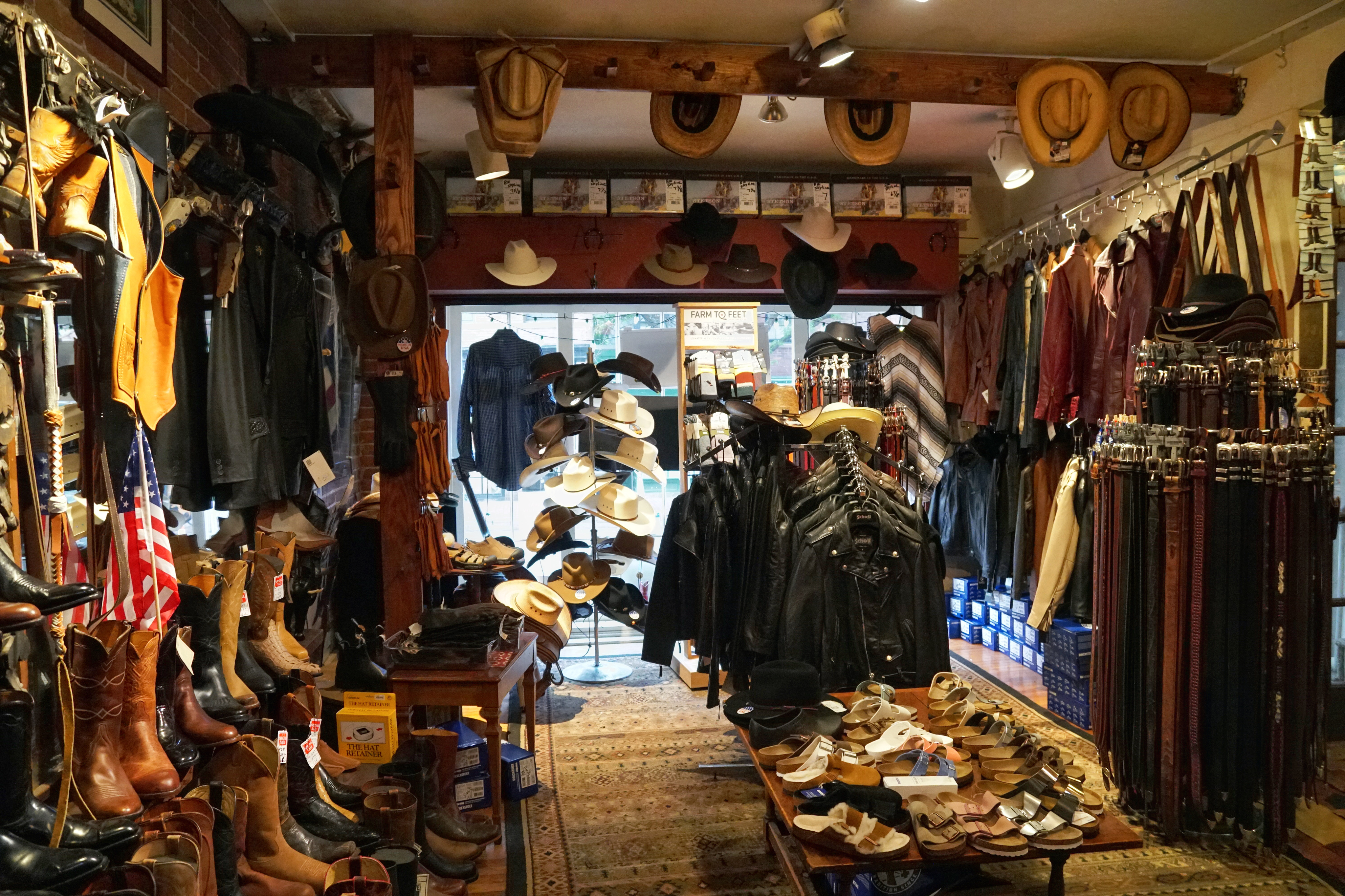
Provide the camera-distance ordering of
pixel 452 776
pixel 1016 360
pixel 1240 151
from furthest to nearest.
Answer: pixel 1016 360 < pixel 1240 151 < pixel 452 776

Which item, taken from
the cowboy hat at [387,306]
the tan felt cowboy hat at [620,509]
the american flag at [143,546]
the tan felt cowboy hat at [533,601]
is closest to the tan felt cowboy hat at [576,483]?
the tan felt cowboy hat at [620,509]

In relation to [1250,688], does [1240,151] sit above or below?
above

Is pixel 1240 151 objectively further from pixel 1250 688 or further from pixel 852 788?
pixel 852 788

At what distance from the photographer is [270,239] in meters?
3.52

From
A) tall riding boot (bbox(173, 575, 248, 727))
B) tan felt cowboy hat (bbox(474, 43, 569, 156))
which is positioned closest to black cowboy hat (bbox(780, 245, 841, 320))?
tan felt cowboy hat (bbox(474, 43, 569, 156))

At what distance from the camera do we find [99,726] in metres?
1.78

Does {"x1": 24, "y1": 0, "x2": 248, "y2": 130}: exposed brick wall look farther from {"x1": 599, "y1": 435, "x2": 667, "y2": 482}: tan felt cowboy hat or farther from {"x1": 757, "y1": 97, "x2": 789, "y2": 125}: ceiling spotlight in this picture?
{"x1": 599, "y1": 435, "x2": 667, "y2": 482}: tan felt cowboy hat

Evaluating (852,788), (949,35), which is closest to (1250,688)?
(852,788)

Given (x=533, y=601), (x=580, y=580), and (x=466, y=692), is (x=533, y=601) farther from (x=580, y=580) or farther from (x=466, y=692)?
→ (x=466, y=692)

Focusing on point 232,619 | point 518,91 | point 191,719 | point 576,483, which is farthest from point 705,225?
point 191,719

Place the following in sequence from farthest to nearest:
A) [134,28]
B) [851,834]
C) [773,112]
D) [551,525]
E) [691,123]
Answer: [551,525] → [773,112] → [691,123] → [134,28] → [851,834]

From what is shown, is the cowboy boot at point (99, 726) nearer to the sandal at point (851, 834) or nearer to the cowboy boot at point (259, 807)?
the cowboy boot at point (259, 807)

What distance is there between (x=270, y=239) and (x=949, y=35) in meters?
3.03

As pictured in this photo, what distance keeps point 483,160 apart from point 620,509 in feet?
6.44
